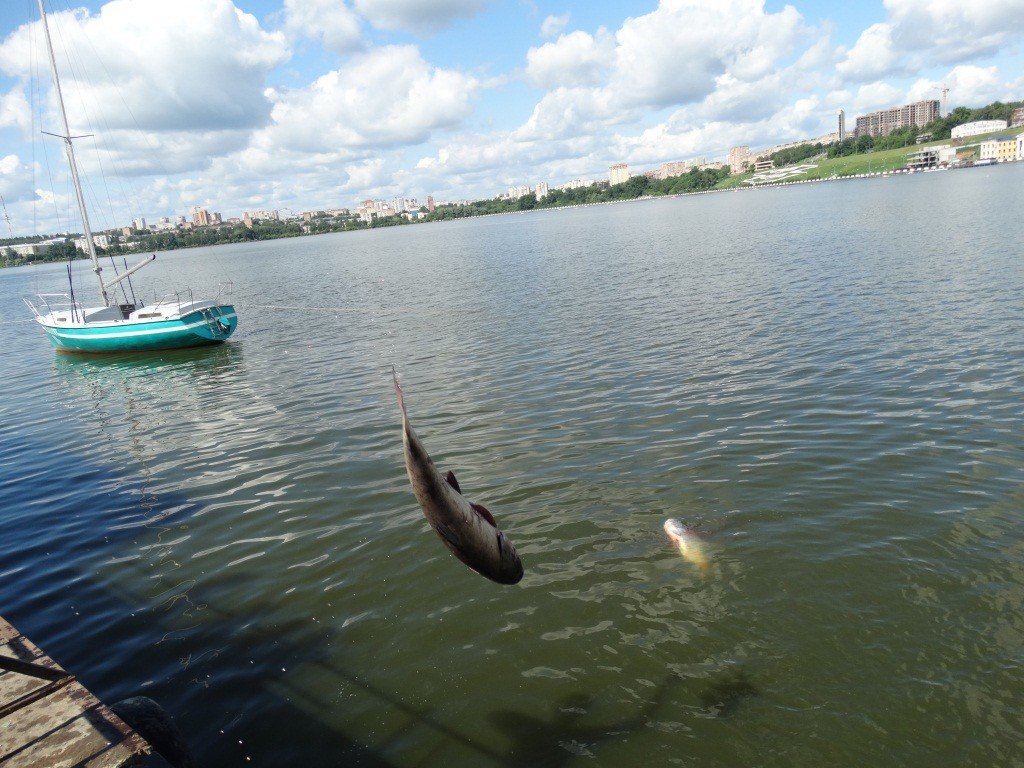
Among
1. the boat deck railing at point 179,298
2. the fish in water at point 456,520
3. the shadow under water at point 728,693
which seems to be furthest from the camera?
the boat deck railing at point 179,298

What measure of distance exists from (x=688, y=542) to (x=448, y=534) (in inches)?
278

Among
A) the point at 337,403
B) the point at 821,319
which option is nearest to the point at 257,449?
the point at 337,403

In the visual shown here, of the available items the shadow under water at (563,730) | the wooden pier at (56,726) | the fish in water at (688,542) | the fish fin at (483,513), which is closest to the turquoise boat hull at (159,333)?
the wooden pier at (56,726)

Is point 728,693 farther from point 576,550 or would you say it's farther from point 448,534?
point 448,534

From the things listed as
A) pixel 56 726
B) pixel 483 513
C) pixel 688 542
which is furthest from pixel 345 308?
pixel 483 513

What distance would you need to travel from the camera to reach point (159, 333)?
31.0m

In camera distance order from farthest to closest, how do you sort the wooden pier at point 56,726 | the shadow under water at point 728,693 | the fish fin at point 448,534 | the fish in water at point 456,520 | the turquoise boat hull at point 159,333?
the turquoise boat hull at point 159,333 → the shadow under water at point 728,693 → the wooden pier at point 56,726 → the fish fin at point 448,534 → the fish in water at point 456,520

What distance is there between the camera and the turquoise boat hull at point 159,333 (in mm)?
30859

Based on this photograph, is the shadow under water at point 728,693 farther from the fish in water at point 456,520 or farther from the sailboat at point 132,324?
the sailboat at point 132,324

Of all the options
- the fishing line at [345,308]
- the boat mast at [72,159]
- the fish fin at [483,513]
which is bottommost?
the fishing line at [345,308]

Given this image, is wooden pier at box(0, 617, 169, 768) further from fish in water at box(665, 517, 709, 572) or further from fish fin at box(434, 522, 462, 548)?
fish in water at box(665, 517, 709, 572)

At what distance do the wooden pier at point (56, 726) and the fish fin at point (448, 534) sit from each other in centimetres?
357

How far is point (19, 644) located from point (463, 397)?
1333 centimetres

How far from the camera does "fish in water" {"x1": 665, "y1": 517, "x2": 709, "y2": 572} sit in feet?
31.2
